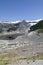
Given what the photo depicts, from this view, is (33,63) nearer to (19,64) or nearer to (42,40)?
(19,64)

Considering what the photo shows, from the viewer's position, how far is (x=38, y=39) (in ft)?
267

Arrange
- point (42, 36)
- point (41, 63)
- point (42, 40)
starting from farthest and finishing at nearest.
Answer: point (42, 36) < point (42, 40) < point (41, 63)

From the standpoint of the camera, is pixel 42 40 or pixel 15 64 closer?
pixel 15 64

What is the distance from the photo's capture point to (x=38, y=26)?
122688 millimetres

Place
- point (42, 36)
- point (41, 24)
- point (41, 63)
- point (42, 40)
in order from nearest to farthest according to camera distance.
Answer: point (41, 63), point (42, 40), point (42, 36), point (41, 24)

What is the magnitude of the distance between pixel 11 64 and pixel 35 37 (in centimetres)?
5413

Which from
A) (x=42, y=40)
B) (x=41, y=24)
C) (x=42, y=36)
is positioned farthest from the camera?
(x=41, y=24)

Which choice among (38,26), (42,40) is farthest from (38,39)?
(38,26)

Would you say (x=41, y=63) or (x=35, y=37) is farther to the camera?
(x=35, y=37)

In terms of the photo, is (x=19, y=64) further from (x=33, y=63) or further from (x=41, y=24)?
(x=41, y=24)

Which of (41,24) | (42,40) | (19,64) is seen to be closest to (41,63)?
(19,64)

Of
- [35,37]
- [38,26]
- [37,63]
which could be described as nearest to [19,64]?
[37,63]

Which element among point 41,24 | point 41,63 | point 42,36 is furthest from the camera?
point 41,24

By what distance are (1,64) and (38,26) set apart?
303ft
